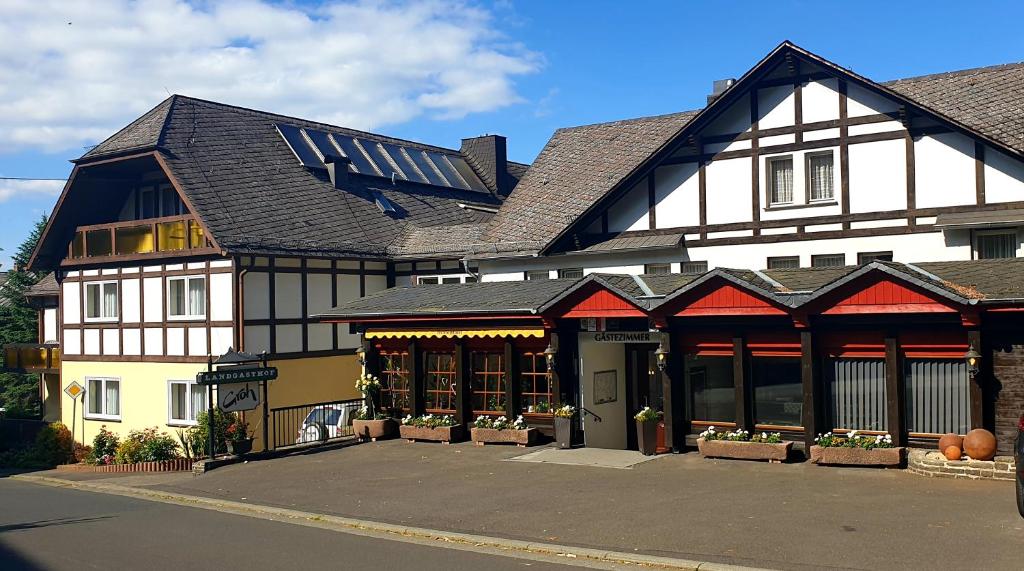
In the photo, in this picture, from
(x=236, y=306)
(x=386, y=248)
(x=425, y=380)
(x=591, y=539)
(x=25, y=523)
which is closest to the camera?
(x=591, y=539)

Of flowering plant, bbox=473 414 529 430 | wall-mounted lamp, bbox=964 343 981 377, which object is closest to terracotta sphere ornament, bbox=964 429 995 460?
wall-mounted lamp, bbox=964 343 981 377

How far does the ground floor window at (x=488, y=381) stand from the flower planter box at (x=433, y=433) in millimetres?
764

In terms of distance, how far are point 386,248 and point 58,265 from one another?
1060cm

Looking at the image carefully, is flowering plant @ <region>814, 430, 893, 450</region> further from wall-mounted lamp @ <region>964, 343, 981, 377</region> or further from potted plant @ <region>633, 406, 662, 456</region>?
potted plant @ <region>633, 406, 662, 456</region>

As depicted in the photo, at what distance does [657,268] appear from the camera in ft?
75.2

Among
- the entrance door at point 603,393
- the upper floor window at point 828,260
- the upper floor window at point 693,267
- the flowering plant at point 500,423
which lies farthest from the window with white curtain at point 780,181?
the flowering plant at point 500,423

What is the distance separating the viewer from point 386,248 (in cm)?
3144

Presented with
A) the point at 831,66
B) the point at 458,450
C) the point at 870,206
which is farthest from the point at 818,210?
the point at 458,450

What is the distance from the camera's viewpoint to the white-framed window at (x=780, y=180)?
69.1 ft

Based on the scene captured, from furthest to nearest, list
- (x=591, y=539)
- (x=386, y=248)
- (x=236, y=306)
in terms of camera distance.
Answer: (x=386, y=248), (x=236, y=306), (x=591, y=539)

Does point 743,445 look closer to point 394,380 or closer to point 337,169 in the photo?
point 394,380

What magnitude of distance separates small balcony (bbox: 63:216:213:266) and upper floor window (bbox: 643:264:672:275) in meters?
11.8

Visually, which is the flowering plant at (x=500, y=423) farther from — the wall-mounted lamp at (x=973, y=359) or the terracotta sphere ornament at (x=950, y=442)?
the wall-mounted lamp at (x=973, y=359)

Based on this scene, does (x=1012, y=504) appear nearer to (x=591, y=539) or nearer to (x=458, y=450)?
(x=591, y=539)
